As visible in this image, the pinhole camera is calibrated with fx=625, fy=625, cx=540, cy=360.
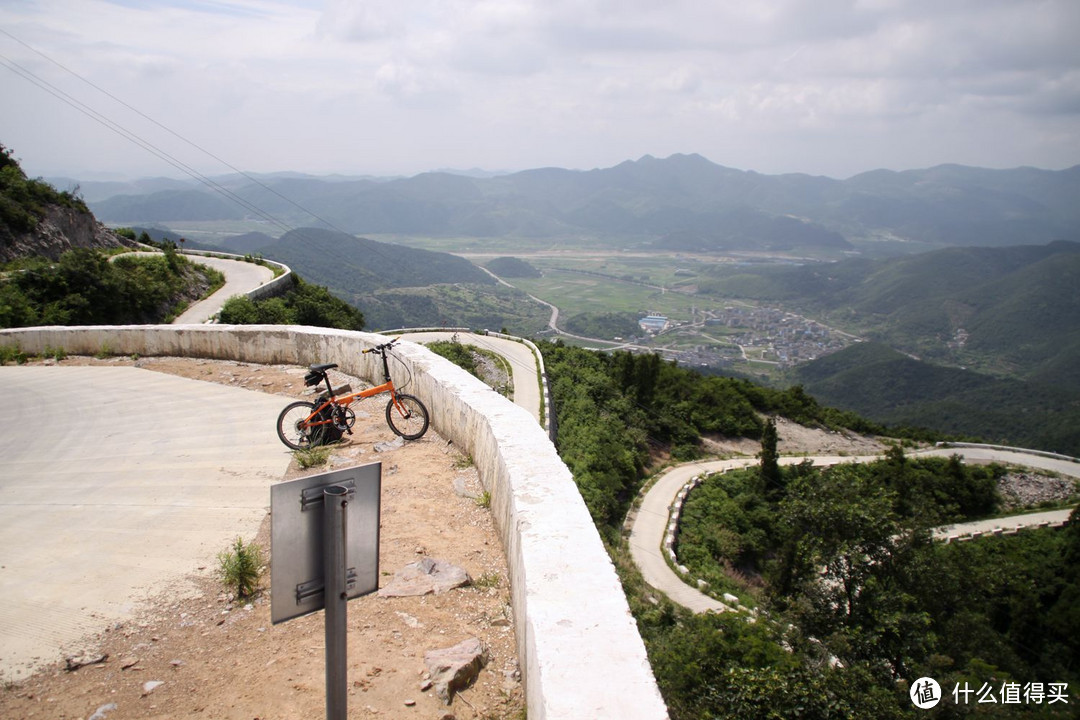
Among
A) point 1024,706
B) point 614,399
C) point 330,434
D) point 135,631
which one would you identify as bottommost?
point 1024,706

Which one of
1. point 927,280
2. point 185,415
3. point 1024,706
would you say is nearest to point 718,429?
point 1024,706

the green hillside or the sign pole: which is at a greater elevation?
the sign pole

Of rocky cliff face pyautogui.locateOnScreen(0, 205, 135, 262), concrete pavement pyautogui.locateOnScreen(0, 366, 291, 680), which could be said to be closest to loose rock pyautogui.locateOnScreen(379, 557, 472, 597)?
concrete pavement pyautogui.locateOnScreen(0, 366, 291, 680)

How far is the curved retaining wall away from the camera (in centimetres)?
217

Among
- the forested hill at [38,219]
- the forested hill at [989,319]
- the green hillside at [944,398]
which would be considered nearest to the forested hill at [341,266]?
the green hillside at [944,398]

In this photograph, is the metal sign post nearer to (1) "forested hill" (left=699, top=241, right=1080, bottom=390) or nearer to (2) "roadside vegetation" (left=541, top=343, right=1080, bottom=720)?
(2) "roadside vegetation" (left=541, top=343, right=1080, bottom=720)

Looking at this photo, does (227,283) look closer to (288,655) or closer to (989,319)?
(288,655)

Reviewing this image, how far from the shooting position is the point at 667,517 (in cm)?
2602

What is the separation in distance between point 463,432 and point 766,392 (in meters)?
43.1

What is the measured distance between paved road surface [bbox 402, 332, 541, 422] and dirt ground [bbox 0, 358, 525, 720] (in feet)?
73.2

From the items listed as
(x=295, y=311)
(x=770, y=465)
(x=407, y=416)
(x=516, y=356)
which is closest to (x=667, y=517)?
(x=770, y=465)

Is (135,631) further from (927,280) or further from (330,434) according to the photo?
(927,280)

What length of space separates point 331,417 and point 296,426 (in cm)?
36

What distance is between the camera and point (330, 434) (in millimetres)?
6371
